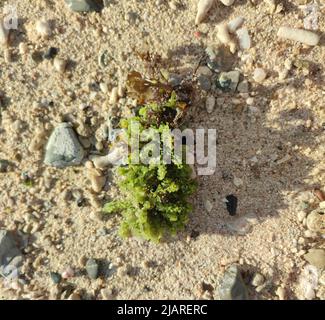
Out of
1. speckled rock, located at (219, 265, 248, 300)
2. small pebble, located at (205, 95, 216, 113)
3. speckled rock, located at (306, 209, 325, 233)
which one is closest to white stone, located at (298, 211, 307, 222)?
speckled rock, located at (306, 209, 325, 233)

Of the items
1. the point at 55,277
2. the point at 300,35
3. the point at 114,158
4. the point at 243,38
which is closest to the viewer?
the point at 300,35

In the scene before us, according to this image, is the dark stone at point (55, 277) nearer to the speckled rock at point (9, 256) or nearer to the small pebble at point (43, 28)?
the speckled rock at point (9, 256)

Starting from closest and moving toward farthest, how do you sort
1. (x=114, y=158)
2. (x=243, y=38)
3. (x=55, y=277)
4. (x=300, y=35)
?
1. (x=300, y=35)
2. (x=243, y=38)
3. (x=114, y=158)
4. (x=55, y=277)

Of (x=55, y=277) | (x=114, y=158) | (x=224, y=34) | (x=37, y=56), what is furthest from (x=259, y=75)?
(x=55, y=277)

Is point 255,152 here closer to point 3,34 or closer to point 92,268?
point 92,268

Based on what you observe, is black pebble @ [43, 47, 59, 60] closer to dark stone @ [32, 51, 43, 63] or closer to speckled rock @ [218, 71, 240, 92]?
dark stone @ [32, 51, 43, 63]
